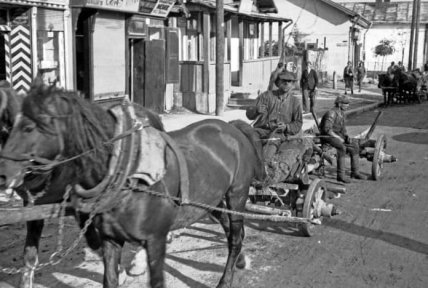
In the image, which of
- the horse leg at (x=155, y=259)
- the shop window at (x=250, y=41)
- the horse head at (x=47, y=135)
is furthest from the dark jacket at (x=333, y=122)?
the shop window at (x=250, y=41)

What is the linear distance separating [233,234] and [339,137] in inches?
185

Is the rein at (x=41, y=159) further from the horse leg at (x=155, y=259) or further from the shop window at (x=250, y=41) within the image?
the shop window at (x=250, y=41)

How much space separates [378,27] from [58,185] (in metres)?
53.6

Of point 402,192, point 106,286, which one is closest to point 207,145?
point 106,286

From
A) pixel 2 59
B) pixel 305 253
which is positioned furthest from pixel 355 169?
pixel 2 59

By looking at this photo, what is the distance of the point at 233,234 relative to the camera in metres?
5.66

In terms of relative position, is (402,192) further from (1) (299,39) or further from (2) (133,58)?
(1) (299,39)

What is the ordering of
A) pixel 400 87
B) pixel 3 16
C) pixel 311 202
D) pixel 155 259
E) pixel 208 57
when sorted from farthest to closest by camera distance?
pixel 400 87 < pixel 208 57 < pixel 3 16 < pixel 311 202 < pixel 155 259

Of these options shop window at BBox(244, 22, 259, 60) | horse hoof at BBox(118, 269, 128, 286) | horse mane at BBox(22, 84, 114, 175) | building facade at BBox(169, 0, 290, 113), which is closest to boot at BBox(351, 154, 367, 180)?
horse hoof at BBox(118, 269, 128, 286)

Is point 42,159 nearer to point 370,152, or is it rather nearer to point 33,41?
point 370,152

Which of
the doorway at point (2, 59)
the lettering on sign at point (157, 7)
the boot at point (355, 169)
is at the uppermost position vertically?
the lettering on sign at point (157, 7)

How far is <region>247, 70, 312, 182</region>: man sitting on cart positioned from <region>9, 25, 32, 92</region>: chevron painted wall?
633 cm

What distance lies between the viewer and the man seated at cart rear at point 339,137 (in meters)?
9.76

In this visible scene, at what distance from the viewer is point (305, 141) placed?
7.91 meters
